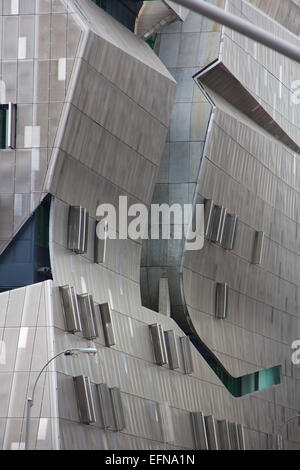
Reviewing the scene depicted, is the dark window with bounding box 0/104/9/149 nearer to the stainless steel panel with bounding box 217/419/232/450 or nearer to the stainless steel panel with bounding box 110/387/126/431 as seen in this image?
the stainless steel panel with bounding box 110/387/126/431

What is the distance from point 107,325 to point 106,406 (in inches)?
150

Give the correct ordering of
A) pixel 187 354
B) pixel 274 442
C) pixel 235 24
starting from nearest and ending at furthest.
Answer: pixel 235 24 < pixel 187 354 < pixel 274 442

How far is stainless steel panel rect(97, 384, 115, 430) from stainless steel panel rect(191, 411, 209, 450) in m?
Answer: 9.94

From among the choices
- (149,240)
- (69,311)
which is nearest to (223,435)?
(149,240)

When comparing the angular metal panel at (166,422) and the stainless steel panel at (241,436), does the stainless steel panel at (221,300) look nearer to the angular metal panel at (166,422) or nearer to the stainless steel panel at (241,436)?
the stainless steel panel at (241,436)

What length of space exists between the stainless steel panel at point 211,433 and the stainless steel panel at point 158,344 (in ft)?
19.7

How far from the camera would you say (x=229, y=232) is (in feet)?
203

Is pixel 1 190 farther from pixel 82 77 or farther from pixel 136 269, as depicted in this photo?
pixel 136 269

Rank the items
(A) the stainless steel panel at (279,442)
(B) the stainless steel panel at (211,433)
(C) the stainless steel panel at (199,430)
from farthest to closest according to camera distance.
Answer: (A) the stainless steel panel at (279,442)
(B) the stainless steel panel at (211,433)
(C) the stainless steel panel at (199,430)

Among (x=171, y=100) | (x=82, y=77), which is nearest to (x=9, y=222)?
(x=82, y=77)

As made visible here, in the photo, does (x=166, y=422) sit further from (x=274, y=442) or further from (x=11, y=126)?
(x=274, y=442)

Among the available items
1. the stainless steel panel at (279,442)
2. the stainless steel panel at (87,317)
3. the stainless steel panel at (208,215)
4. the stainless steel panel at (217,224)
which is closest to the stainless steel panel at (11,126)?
the stainless steel panel at (87,317)

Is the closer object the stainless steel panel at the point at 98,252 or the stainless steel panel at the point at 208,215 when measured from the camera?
the stainless steel panel at the point at 98,252

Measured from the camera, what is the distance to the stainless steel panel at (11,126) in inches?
1746
